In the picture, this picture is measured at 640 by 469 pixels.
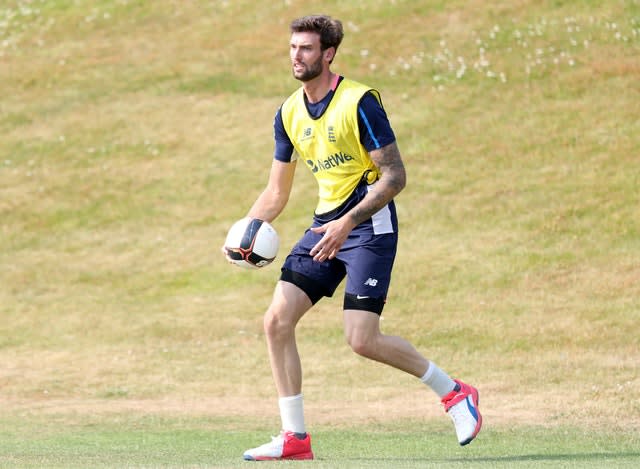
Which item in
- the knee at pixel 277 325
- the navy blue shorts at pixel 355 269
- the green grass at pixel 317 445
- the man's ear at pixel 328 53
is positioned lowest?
the green grass at pixel 317 445

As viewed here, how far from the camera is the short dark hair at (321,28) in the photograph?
28.7 feet

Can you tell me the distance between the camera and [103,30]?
105 ft

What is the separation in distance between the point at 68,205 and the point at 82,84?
20.6 ft

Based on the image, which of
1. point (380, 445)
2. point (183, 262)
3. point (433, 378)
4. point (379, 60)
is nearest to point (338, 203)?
point (433, 378)

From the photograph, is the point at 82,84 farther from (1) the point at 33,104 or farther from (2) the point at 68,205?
(2) the point at 68,205

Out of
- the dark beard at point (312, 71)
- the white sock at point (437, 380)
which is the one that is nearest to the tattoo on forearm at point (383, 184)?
the dark beard at point (312, 71)

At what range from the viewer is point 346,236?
27.9ft

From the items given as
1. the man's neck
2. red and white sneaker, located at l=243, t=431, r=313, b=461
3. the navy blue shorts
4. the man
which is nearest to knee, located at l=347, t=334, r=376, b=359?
the man

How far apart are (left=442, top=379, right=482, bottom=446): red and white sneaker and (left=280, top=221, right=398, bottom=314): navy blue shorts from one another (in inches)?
35.6

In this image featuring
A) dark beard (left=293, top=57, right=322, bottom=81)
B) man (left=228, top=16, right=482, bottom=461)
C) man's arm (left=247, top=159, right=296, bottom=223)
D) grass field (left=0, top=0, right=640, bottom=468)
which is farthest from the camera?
grass field (left=0, top=0, right=640, bottom=468)

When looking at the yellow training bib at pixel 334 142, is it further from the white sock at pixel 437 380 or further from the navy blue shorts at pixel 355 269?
the white sock at pixel 437 380

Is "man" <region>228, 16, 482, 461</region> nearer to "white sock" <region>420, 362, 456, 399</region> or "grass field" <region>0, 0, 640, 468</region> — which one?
"white sock" <region>420, 362, 456, 399</region>

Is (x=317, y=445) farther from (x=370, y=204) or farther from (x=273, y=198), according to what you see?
(x=370, y=204)

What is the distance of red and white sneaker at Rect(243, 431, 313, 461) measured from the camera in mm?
8711
